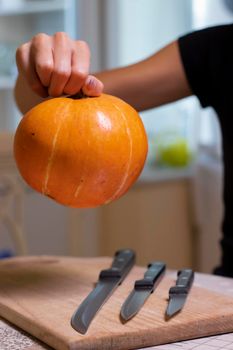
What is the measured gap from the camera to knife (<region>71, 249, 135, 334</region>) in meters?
0.72

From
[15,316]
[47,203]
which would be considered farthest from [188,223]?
[15,316]

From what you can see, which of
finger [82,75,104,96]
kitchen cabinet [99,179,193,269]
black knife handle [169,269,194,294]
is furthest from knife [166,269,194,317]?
kitchen cabinet [99,179,193,269]

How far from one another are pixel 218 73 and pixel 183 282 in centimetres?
56

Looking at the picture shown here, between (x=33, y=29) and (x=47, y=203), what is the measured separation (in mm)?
549

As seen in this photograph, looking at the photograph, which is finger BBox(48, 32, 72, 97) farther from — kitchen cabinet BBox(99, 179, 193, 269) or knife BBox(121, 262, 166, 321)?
kitchen cabinet BBox(99, 179, 193, 269)

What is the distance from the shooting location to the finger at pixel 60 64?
2.78 feet

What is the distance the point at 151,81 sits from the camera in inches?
50.4

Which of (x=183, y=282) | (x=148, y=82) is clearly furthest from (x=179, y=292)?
(x=148, y=82)

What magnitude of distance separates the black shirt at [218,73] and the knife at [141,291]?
38 cm

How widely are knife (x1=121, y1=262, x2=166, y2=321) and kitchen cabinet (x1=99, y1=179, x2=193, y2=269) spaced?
1352 mm

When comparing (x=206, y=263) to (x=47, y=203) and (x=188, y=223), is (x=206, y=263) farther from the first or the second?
(x=47, y=203)

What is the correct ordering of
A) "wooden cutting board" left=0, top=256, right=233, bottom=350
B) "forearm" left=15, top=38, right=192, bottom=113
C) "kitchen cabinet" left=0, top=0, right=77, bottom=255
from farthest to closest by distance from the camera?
"kitchen cabinet" left=0, top=0, right=77, bottom=255 → "forearm" left=15, top=38, right=192, bottom=113 → "wooden cutting board" left=0, top=256, right=233, bottom=350

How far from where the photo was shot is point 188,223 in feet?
7.85

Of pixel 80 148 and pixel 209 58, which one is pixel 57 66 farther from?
pixel 209 58
